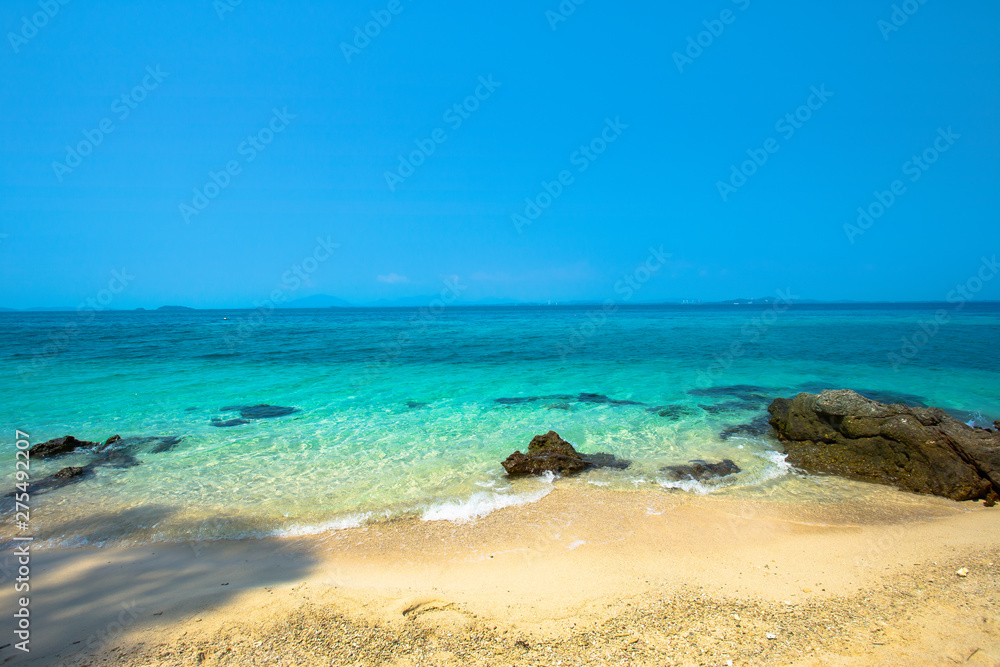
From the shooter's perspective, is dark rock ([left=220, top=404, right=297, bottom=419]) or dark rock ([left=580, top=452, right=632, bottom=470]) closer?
dark rock ([left=580, top=452, right=632, bottom=470])

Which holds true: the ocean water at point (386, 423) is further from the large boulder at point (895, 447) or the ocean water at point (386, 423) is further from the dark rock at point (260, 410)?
the large boulder at point (895, 447)

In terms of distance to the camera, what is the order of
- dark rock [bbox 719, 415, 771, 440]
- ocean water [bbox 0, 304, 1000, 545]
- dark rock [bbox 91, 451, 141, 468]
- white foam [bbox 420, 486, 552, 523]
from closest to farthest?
white foam [bbox 420, 486, 552, 523] < ocean water [bbox 0, 304, 1000, 545] < dark rock [bbox 91, 451, 141, 468] < dark rock [bbox 719, 415, 771, 440]

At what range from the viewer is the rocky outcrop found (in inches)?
390

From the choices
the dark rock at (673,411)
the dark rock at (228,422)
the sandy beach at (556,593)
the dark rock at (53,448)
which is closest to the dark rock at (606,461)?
the sandy beach at (556,593)

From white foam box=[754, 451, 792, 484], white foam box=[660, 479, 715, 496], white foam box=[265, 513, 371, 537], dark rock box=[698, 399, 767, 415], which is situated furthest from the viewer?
dark rock box=[698, 399, 767, 415]

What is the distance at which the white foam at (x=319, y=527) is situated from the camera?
7.46 meters

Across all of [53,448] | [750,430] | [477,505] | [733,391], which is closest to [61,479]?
[53,448]

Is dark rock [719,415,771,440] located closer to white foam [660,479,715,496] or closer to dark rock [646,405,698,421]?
dark rock [646,405,698,421]

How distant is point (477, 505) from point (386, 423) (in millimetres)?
6660

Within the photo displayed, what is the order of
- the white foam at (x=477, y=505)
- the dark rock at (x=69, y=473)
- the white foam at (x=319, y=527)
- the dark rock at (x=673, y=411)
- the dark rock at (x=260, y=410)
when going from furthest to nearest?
the dark rock at (x=260, y=410), the dark rock at (x=673, y=411), the dark rock at (x=69, y=473), the white foam at (x=477, y=505), the white foam at (x=319, y=527)

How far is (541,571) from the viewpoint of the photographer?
20.2 ft

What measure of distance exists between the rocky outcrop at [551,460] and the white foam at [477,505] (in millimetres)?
801

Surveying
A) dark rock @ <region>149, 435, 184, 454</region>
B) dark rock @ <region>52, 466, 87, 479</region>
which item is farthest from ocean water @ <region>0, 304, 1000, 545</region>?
dark rock @ <region>52, 466, 87, 479</region>

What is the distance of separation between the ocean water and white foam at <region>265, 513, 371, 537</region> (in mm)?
40
